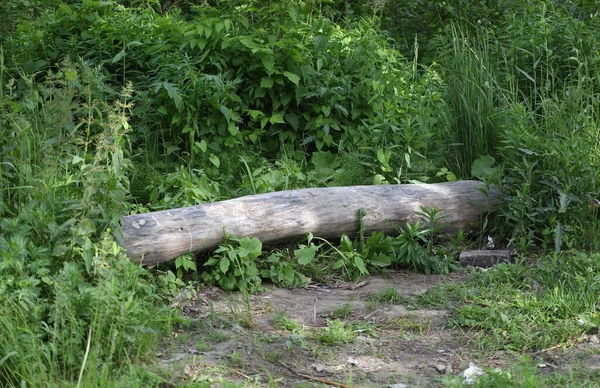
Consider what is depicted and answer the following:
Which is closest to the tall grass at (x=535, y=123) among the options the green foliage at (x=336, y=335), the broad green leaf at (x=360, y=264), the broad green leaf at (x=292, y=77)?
the broad green leaf at (x=360, y=264)

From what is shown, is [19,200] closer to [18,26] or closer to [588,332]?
[588,332]

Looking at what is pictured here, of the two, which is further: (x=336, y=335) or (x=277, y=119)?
(x=277, y=119)

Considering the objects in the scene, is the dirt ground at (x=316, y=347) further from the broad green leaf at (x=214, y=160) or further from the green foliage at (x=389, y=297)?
the broad green leaf at (x=214, y=160)

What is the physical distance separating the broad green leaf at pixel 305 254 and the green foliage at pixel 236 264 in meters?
0.32

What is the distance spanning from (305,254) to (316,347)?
4.02ft

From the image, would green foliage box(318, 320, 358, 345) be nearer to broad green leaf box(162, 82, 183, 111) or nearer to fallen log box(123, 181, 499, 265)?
fallen log box(123, 181, 499, 265)

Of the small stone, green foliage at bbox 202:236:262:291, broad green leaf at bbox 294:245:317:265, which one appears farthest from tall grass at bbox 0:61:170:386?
the small stone

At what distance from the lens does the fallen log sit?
5.09m

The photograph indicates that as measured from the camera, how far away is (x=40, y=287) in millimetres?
4129

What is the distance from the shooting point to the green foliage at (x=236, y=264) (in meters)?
5.29

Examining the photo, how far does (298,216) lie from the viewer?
5.73 meters

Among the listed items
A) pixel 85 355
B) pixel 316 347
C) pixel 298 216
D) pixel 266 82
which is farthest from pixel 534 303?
pixel 266 82

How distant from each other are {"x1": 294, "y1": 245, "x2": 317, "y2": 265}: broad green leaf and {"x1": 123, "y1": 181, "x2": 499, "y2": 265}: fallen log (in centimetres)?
15

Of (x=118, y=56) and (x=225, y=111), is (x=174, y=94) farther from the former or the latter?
(x=118, y=56)
